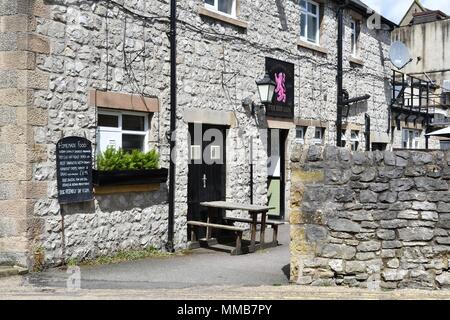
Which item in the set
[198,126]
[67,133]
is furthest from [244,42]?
[67,133]

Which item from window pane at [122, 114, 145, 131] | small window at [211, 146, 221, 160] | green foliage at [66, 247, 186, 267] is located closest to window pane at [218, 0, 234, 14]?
small window at [211, 146, 221, 160]

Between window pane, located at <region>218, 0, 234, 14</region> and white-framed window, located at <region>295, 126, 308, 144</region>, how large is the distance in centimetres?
358

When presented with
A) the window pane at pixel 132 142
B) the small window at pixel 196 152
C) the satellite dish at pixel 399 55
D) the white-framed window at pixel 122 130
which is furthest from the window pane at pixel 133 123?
the satellite dish at pixel 399 55

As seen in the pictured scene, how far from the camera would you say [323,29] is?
1527 cm

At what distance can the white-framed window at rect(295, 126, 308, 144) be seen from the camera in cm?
1445

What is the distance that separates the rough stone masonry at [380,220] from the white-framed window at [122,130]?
11.0ft

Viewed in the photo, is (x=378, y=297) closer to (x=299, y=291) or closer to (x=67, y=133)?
(x=299, y=291)

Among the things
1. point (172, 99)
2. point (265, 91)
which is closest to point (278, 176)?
point (265, 91)

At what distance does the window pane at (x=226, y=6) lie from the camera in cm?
1195

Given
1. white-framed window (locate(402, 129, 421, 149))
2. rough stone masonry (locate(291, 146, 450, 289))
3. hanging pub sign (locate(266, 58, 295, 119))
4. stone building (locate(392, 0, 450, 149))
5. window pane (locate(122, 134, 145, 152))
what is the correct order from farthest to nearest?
stone building (locate(392, 0, 450, 149)), white-framed window (locate(402, 129, 421, 149)), hanging pub sign (locate(266, 58, 295, 119)), window pane (locate(122, 134, 145, 152)), rough stone masonry (locate(291, 146, 450, 289))

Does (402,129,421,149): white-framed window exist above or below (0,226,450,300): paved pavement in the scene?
above

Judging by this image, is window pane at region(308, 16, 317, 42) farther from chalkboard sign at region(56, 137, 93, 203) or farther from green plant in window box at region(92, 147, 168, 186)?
chalkboard sign at region(56, 137, 93, 203)

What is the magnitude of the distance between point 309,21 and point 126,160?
25.0 feet

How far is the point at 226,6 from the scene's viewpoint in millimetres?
12102
